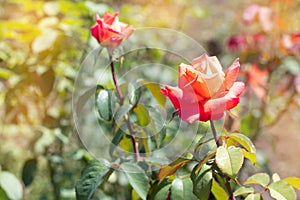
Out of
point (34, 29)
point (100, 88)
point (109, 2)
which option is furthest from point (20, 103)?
point (100, 88)

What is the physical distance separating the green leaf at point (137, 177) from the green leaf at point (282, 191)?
0.21 m

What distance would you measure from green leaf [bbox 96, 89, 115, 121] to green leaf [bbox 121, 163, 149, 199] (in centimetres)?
9

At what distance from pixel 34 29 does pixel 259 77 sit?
2.98 ft

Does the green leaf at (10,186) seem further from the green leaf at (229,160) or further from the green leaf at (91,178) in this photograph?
the green leaf at (229,160)

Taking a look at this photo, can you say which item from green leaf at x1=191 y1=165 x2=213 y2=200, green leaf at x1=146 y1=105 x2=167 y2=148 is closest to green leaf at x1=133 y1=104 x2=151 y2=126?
green leaf at x1=146 y1=105 x2=167 y2=148

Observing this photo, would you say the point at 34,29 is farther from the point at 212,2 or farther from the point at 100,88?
the point at 212,2

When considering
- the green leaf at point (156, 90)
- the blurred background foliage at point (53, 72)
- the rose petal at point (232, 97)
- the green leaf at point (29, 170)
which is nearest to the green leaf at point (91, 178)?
the green leaf at point (156, 90)

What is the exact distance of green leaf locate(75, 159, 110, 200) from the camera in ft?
2.96

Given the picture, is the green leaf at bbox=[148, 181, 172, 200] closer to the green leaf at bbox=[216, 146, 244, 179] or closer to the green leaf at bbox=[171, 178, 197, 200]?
the green leaf at bbox=[171, 178, 197, 200]

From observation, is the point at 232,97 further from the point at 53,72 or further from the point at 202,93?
the point at 53,72

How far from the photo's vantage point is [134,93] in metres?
0.99

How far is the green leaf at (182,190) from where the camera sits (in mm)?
840

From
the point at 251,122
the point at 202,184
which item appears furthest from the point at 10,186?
the point at 251,122

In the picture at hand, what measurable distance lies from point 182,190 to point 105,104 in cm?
20
